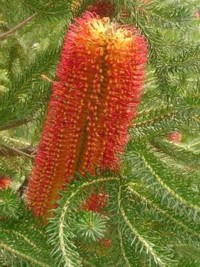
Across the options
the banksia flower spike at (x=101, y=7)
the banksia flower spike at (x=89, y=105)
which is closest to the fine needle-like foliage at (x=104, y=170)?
the banksia flower spike at (x=89, y=105)

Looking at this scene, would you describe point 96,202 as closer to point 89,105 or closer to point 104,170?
point 104,170

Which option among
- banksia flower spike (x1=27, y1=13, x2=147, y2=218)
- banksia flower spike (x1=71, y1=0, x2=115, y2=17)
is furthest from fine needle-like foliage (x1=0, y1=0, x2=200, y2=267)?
banksia flower spike (x1=71, y1=0, x2=115, y2=17)

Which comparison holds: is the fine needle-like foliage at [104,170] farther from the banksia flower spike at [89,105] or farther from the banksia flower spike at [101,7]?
the banksia flower spike at [101,7]

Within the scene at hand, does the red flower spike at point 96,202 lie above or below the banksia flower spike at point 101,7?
below

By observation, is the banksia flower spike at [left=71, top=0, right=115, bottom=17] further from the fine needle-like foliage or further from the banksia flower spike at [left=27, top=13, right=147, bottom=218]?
the banksia flower spike at [left=27, top=13, right=147, bottom=218]

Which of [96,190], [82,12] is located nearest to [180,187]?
[96,190]

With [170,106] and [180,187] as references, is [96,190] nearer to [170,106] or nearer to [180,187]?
[180,187]
